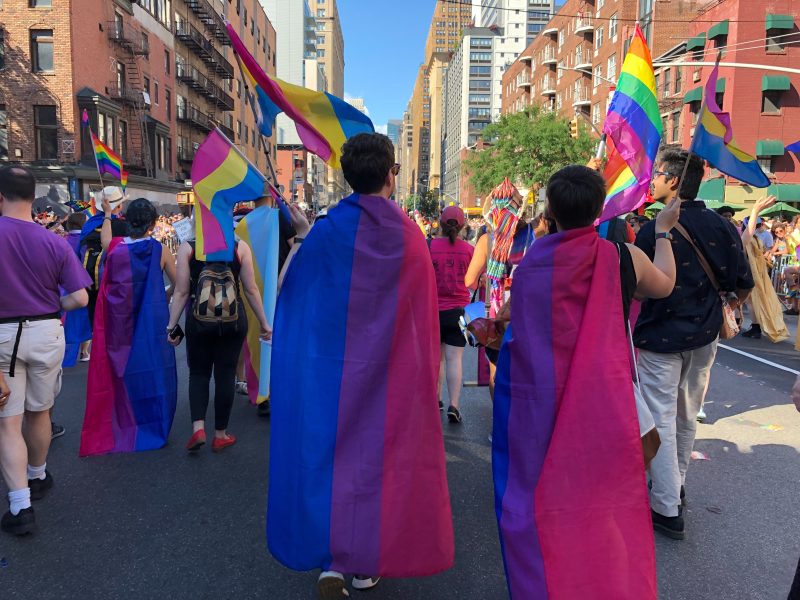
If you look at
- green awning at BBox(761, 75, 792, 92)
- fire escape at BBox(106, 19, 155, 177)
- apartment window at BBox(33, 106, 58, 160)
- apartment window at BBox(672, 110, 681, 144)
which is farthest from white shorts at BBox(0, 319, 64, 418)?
apartment window at BBox(672, 110, 681, 144)

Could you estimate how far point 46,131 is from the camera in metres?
26.5

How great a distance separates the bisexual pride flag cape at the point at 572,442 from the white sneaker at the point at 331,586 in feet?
2.72

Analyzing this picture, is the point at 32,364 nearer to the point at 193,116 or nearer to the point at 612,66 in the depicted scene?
the point at 193,116

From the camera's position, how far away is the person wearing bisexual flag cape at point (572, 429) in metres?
2.46

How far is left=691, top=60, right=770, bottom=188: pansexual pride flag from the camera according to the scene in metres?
3.56

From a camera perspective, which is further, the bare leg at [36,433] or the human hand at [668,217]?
the bare leg at [36,433]

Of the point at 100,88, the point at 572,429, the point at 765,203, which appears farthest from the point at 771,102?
the point at 572,429

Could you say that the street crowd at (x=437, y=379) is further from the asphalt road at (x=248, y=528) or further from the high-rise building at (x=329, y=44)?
the high-rise building at (x=329, y=44)

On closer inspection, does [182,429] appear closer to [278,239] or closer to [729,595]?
[278,239]

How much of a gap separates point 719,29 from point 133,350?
35603 mm

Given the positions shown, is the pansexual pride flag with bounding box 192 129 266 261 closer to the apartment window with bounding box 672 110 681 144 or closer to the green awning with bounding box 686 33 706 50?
the green awning with bounding box 686 33 706 50

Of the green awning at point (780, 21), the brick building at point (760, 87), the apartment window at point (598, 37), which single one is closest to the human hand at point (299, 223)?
the brick building at point (760, 87)

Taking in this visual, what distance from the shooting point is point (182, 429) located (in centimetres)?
559

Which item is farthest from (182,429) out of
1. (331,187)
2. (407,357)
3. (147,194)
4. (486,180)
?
(331,187)
